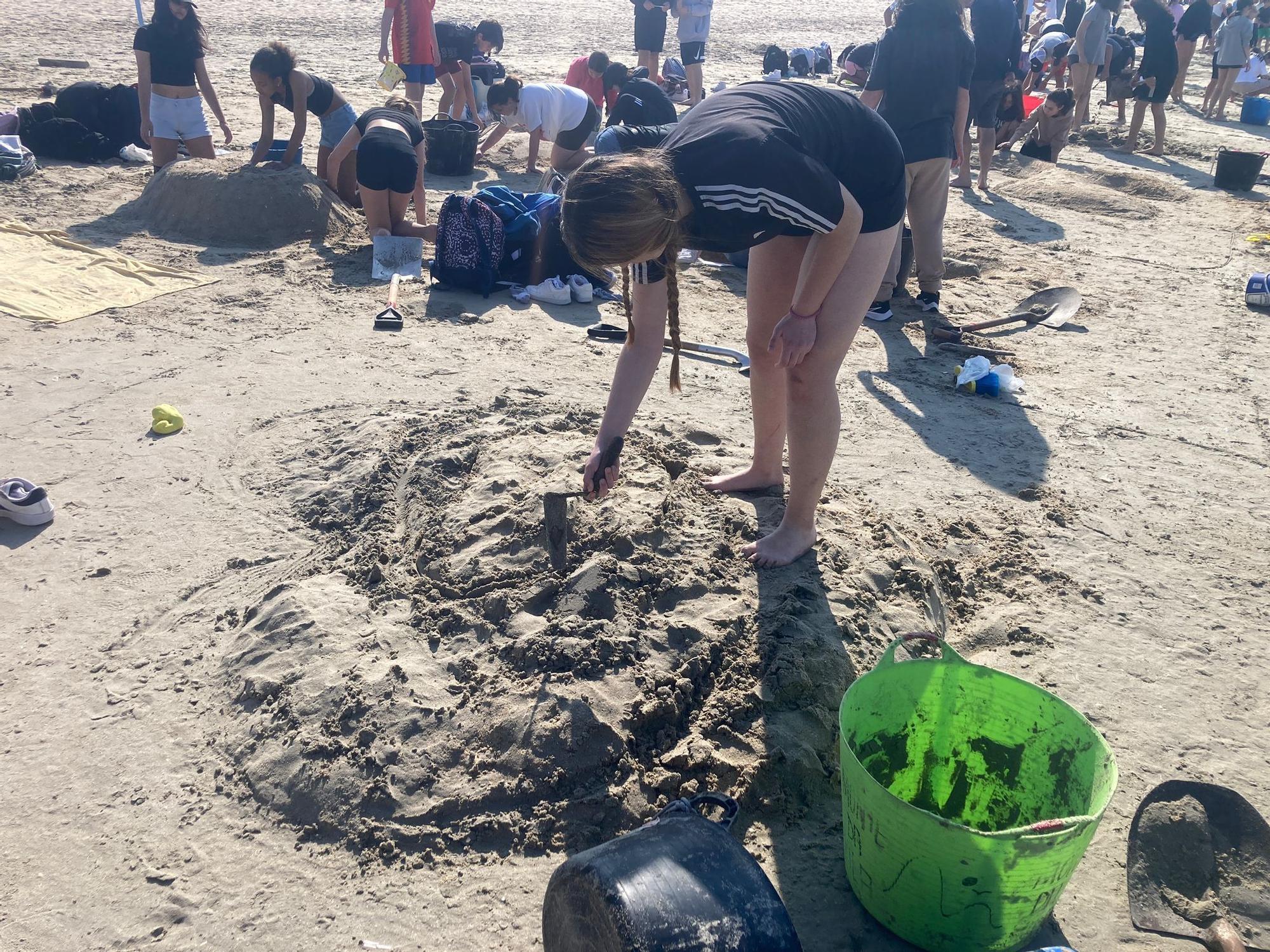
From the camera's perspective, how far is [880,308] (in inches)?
243

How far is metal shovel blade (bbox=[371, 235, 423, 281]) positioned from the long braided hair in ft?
14.5

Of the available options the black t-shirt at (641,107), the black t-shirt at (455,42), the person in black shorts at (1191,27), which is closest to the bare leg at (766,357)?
the black t-shirt at (641,107)

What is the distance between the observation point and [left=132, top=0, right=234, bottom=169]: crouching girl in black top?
7.73 metres

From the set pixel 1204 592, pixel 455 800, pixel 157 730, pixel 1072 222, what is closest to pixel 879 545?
pixel 1204 592

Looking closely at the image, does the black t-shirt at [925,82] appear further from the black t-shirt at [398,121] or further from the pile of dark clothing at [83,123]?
the pile of dark clothing at [83,123]

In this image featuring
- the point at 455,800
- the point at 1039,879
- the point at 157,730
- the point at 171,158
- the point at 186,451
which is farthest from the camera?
the point at 171,158

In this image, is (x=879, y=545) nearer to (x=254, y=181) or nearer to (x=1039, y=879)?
(x=1039, y=879)

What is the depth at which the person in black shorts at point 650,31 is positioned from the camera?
12586mm

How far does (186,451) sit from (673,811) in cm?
305

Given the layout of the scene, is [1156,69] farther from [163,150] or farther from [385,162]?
[163,150]

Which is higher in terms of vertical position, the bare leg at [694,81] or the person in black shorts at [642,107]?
the bare leg at [694,81]

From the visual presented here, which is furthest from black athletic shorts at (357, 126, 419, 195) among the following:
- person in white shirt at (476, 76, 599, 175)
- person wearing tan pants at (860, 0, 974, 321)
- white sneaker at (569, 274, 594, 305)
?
person wearing tan pants at (860, 0, 974, 321)

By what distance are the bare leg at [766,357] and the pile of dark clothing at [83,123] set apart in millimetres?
7524

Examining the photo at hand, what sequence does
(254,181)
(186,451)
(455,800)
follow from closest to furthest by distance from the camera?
(455,800) < (186,451) < (254,181)
